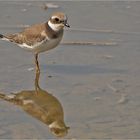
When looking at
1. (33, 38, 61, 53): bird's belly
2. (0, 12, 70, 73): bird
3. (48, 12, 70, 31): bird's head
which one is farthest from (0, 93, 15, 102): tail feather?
(48, 12, 70, 31): bird's head

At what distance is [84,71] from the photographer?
308 inches

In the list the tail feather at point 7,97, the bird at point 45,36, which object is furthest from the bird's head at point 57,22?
the tail feather at point 7,97

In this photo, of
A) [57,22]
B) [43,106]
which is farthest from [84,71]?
[43,106]

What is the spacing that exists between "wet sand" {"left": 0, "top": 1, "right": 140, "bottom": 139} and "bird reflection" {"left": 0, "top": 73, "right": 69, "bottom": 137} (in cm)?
7

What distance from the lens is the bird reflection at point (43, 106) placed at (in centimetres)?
622

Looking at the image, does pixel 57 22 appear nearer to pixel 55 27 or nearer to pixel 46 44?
pixel 55 27

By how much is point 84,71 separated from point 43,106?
3.89ft

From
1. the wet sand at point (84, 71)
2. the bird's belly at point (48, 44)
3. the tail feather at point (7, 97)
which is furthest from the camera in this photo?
the bird's belly at point (48, 44)

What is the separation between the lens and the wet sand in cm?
620

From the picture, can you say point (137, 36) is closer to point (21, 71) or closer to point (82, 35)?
point (82, 35)

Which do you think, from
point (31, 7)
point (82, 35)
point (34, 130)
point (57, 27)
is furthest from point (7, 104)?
point (31, 7)

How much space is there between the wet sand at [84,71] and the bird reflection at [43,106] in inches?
2.7

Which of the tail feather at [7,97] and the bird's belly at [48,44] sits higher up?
the bird's belly at [48,44]

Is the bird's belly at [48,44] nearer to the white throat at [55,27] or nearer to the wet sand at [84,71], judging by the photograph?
the white throat at [55,27]
